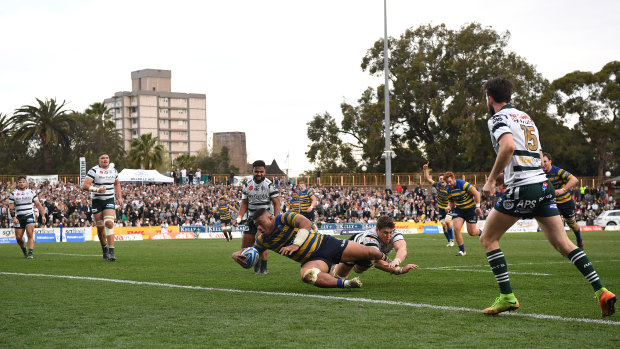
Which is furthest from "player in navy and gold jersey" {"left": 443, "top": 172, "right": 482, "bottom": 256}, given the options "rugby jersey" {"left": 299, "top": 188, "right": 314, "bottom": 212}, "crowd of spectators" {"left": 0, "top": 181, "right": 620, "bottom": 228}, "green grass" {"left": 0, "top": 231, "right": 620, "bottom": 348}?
"crowd of spectators" {"left": 0, "top": 181, "right": 620, "bottom": 228}

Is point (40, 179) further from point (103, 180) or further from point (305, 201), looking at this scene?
point (103, 180)

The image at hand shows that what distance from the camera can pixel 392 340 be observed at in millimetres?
6027

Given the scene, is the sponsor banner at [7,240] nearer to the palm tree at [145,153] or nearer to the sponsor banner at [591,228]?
the sponsor banner at [591,228]

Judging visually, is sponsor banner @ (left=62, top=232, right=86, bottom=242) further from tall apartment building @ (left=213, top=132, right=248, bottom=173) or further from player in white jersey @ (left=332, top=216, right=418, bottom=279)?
tall apartment building @ (left=213, top=132, right=248, bottom=173)

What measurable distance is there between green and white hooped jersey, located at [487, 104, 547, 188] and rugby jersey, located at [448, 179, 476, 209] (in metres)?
10.9

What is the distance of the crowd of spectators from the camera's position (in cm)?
4166

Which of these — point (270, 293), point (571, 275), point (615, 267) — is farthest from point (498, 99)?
point (615, 267)

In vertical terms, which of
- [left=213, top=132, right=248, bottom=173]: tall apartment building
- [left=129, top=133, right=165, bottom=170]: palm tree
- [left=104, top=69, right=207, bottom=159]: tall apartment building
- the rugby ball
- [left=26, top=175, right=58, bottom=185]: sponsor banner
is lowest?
the rugby ball

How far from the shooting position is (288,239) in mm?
9898

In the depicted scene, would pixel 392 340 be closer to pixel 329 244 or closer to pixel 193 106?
pixel 329 244

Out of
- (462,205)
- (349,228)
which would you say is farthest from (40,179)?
(462,205)

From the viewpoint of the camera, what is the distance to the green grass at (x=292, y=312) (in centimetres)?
610

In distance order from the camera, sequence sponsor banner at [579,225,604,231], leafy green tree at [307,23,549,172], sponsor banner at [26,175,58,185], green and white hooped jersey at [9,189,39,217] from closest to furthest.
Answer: green and white hooped jersey at [9,189,39,217]
sponsor banner at [579,225,604,231]
sponsor banner at [26,175,58,185]
leafy green tree at [307,23,549,172]

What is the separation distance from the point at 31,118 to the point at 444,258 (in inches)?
2689
